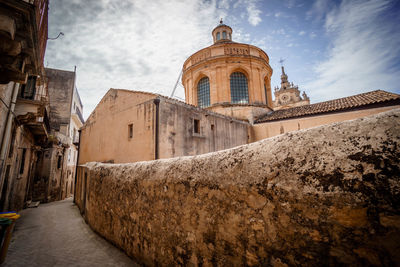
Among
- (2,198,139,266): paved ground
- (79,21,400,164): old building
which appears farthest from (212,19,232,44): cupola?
(2,198,139,266): paved ground

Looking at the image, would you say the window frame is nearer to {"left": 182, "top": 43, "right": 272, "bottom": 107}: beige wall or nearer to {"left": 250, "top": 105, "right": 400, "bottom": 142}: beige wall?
{"left": 182, "top": 43, "right": 272, "bottom": 107}: beige wall

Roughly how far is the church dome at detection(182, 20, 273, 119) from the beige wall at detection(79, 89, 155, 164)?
27.1 ft

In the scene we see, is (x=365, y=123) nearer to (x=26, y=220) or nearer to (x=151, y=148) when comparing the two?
(x=151, y=148)

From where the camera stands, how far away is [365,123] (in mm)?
1254

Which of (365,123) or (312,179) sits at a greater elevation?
(365,123)

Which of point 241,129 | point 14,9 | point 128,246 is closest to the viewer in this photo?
point 14,9

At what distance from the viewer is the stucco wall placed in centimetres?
893

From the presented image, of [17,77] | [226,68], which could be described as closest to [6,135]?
[17,77]

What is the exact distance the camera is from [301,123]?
42.9ft

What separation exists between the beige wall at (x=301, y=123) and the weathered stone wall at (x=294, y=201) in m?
12.1

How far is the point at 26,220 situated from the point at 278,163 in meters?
12.1

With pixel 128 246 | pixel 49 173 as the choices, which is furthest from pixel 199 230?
pixel 49 173

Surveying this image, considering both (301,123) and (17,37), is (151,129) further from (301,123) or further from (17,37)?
(301,123)

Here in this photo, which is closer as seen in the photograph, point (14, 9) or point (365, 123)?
point (365, 123)
